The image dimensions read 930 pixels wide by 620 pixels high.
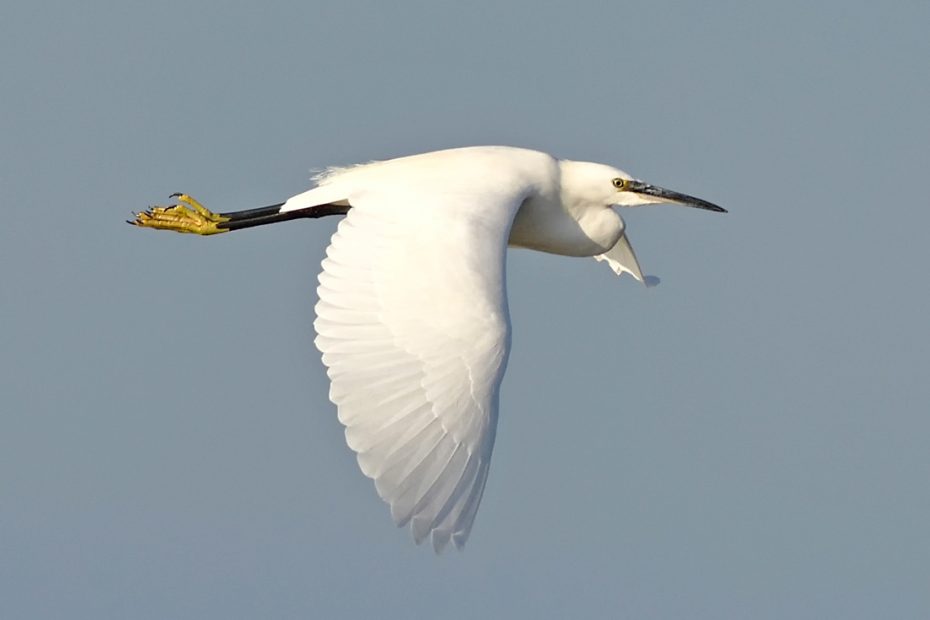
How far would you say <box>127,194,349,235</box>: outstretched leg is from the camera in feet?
53.4

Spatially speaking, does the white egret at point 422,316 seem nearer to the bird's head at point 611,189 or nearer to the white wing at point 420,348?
the white wing at point 420,348

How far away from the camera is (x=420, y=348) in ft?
42.3

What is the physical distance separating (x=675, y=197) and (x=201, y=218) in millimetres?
4177

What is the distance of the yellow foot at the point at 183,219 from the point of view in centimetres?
1675

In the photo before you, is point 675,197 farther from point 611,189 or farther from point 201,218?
point 201,218

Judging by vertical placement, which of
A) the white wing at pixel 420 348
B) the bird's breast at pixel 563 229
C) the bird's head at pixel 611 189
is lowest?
the white wing at pixel 420 348

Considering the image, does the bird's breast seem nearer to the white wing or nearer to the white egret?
the white egret

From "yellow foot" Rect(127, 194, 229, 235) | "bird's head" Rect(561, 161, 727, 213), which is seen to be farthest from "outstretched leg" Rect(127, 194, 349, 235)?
"bird's head" Rect(561, 161, 727, 213)

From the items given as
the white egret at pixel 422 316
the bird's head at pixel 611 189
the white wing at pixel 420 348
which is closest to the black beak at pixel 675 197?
the bird's head at pixel 611 189

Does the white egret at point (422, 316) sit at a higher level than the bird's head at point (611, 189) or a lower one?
lower

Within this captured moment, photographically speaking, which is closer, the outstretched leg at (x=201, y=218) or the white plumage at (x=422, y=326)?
the white plumage at (x=422, y=326)

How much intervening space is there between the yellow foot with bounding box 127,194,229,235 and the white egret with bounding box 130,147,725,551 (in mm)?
807

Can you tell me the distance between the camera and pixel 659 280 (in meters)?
18.5

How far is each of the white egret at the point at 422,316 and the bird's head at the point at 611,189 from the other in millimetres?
587
